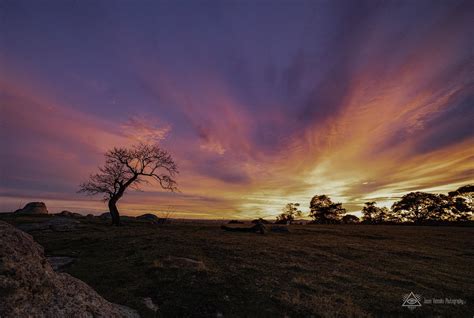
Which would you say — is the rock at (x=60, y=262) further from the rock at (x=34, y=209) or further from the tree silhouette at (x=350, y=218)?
the tree silhouette at (x=350, y=218)

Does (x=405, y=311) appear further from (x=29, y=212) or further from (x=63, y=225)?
(x=29, y=212)

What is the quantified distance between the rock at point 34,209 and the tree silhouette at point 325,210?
84.9 meters

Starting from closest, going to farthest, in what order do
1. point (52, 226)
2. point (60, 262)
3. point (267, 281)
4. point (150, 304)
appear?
point (150, 304), point (267, 281), point (60, 262), point (52, 226)

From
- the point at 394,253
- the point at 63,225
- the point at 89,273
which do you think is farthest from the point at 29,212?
the point at 394,253

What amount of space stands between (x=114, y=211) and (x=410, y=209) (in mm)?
98821

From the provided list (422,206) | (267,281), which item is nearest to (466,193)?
(422,206)

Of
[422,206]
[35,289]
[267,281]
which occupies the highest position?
[422,206]

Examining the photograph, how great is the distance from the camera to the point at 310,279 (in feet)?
32.7

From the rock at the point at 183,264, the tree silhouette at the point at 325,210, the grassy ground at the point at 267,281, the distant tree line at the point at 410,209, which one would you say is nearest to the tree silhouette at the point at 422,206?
the distant tree line at the point at 410,209

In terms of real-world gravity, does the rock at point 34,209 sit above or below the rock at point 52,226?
above

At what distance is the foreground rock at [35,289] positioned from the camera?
407 cm

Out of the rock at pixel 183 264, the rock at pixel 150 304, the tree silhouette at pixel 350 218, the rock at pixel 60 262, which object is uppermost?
the tree silhouette at pixel 350 218

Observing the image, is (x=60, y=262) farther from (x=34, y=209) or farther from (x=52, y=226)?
(x=34, y=209)

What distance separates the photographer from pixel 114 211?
3278 cm
